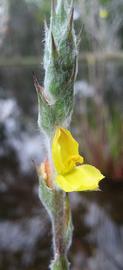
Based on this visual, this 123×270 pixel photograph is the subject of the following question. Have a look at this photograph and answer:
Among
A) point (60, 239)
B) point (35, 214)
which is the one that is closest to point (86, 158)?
point (35, 214)

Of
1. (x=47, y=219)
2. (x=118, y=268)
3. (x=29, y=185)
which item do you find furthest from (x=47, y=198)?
(x=29, y=185)

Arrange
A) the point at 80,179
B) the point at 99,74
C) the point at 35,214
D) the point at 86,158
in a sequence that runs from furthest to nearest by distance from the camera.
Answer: the point at 99,74, the point at 86,158, the point at 35,214, the point at 80,179

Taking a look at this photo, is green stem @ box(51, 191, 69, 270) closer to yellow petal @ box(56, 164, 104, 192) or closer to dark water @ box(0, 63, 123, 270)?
yellow petal @ box(56, 164, 104, 192)

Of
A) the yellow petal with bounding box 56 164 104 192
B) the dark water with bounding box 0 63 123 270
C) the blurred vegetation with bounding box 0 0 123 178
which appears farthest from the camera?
the blurred vegetation with bounding box 0 0 123 178

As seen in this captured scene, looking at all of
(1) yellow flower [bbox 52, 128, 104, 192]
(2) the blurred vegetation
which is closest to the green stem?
(1) yellow flower [bbox 52, 128, 104, 192]

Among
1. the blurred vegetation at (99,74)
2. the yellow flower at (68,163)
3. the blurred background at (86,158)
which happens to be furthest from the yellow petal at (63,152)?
the blurred vegetation at (99,74)

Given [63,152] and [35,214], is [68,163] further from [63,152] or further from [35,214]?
[35,214]
